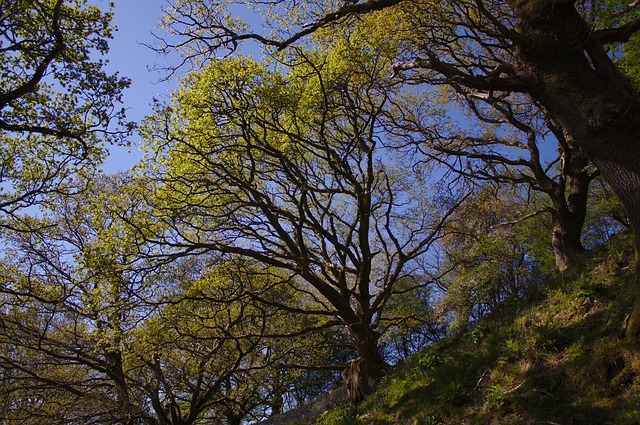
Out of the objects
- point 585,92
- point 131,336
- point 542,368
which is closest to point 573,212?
point 542,368

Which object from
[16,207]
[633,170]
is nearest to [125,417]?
[16,207]

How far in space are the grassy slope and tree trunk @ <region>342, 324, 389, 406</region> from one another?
2.89 ft

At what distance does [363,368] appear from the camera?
35.2 feet

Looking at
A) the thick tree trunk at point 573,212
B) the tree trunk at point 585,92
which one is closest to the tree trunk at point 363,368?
the thick tree trunk at point 573,212

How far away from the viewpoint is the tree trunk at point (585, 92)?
4.62m

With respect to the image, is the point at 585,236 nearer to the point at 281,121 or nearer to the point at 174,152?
the point at 281,121

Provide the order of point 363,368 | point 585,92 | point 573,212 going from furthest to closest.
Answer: point 573,212
point 363,368
point 585,92

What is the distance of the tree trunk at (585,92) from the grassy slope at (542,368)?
0.64m

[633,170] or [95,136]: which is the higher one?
[95,136]

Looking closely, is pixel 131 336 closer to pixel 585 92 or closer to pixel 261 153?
pixel 261 153

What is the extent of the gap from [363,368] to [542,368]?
18.6 feet

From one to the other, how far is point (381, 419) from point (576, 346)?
3.82 m

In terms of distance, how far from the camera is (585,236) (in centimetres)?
2953

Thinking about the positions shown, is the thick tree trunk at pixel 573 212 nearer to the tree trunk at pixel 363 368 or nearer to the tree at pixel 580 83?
the tree trunk at pixel 363 368
